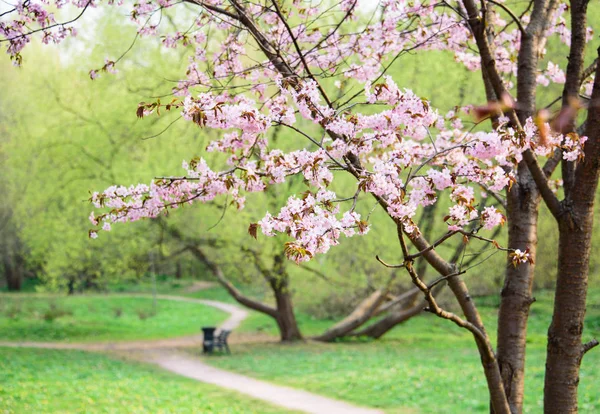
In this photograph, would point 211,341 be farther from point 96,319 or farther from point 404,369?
point 96,319

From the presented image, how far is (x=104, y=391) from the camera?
9242 mm

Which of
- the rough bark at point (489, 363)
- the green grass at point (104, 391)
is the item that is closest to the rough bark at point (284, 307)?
the green grass at point (104, 391)

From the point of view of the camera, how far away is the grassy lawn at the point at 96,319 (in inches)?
800

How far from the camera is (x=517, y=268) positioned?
15.7 ft

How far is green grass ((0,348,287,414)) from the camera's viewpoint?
8109 millimetres

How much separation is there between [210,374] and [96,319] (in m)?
14.1

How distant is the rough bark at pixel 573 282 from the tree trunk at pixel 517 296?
336 mm

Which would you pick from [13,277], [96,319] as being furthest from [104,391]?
[13,277]

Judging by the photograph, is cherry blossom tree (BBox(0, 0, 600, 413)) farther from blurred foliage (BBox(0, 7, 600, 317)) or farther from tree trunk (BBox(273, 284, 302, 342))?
tree trunk (BBox(273, 284, 302, 342))

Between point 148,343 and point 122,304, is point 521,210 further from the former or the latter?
point 122,304

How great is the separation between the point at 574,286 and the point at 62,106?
16.2 metres

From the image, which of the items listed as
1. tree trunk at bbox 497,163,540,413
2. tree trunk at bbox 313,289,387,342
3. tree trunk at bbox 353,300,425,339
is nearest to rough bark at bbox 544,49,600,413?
tree trunk at bbox 497,163,540,413

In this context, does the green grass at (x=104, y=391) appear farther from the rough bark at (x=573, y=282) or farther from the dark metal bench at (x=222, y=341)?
the rough bark at (x=573, y=282)

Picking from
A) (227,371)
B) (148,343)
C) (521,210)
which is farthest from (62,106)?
(521,210)
